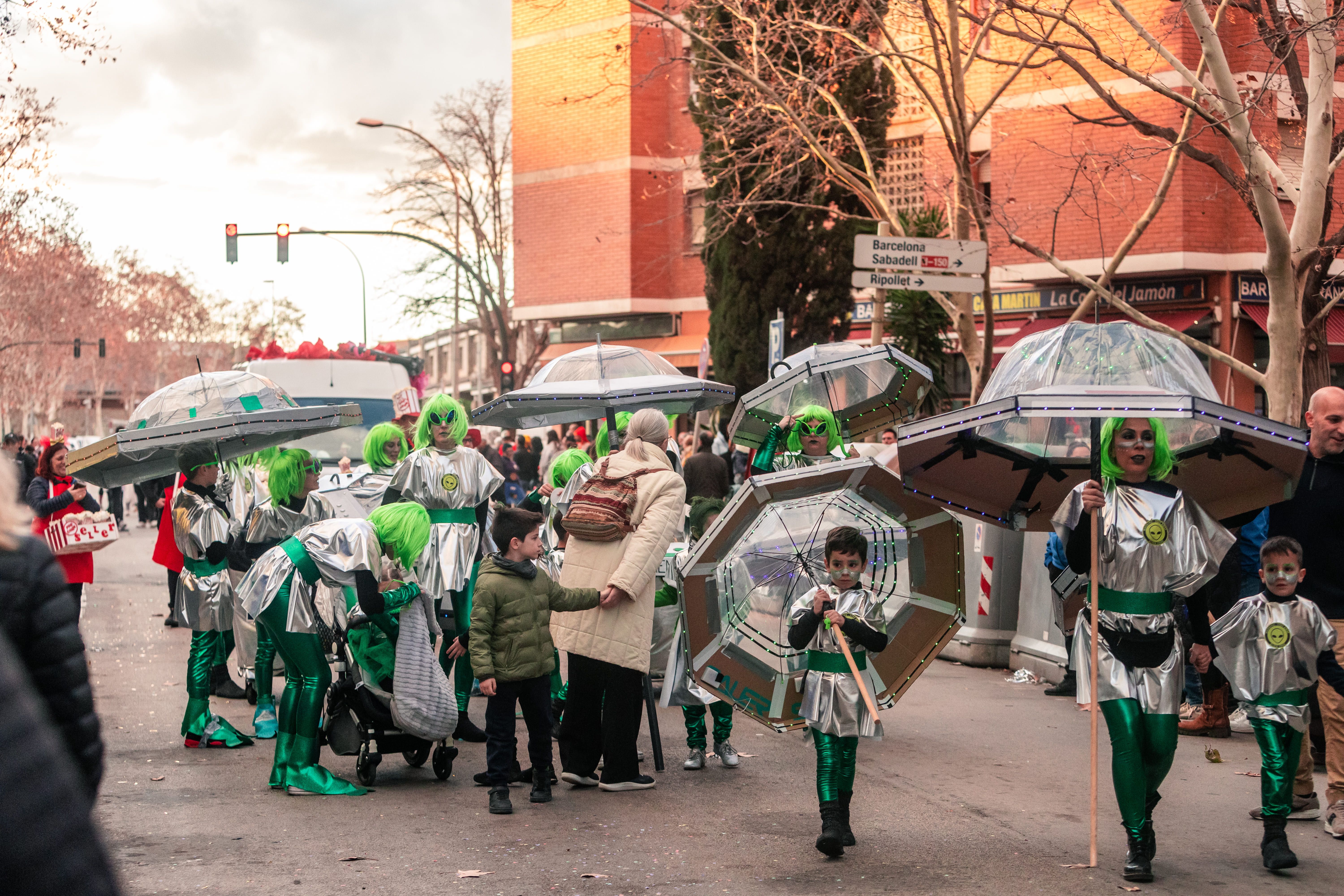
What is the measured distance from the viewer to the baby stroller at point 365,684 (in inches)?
270

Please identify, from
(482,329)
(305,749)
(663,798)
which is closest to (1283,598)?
(663,798)

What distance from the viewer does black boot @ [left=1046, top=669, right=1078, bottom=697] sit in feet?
32.3

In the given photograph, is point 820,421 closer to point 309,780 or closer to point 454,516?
point 454,516

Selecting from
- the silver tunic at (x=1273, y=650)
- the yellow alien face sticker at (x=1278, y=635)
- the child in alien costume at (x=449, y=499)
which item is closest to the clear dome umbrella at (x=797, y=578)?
the silver tunic at (x=1273, y=650)

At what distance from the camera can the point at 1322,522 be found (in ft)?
21.2

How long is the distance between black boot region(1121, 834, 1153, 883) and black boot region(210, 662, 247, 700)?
644 cm

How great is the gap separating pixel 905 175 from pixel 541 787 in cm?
2243

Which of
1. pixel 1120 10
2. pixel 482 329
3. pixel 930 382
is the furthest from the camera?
pixel 482 329

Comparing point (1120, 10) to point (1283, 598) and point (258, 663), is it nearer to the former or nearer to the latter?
point (1283, 598)

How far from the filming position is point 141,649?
1211 centimetres

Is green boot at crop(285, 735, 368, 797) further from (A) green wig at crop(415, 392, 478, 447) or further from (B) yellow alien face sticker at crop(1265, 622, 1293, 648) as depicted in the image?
(B) yellow alien face sticker at crop(1265, 622, 1293, 648)

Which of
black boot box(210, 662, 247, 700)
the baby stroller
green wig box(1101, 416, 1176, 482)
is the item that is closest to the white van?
black boot box(210, 662, 247, 700)

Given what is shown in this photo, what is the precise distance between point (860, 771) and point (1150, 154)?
6.39 m

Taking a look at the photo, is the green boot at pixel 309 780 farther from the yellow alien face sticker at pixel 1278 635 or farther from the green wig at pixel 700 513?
the yellow alien face sticker at pixel 1278 635
